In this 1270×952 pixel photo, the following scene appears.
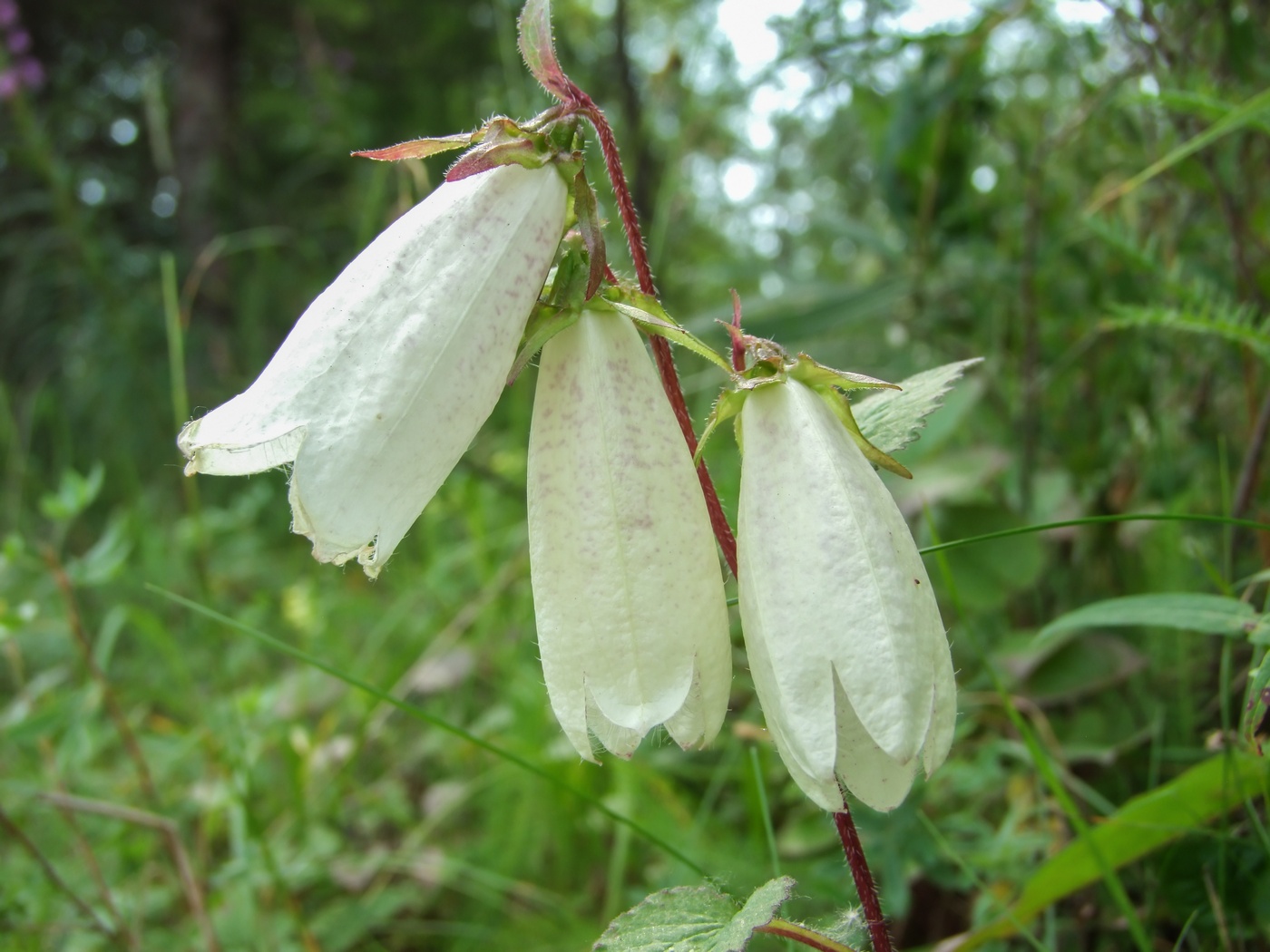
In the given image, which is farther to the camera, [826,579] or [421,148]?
[421,148]

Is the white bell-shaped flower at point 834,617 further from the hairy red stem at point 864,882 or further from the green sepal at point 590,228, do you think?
the green sepal at point 590,228

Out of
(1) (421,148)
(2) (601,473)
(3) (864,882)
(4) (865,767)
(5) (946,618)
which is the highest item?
(1) (421,148)

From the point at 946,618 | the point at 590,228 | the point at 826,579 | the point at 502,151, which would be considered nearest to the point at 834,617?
the point at 826,579

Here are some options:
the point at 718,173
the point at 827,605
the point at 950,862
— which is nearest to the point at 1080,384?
the point at 950,862

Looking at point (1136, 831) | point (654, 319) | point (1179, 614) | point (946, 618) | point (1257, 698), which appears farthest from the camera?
point (946, 618)

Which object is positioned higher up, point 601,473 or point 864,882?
point 601,473

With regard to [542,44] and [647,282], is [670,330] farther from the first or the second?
[542,44]

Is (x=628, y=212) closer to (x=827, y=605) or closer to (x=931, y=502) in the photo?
(x=827, y=605)
